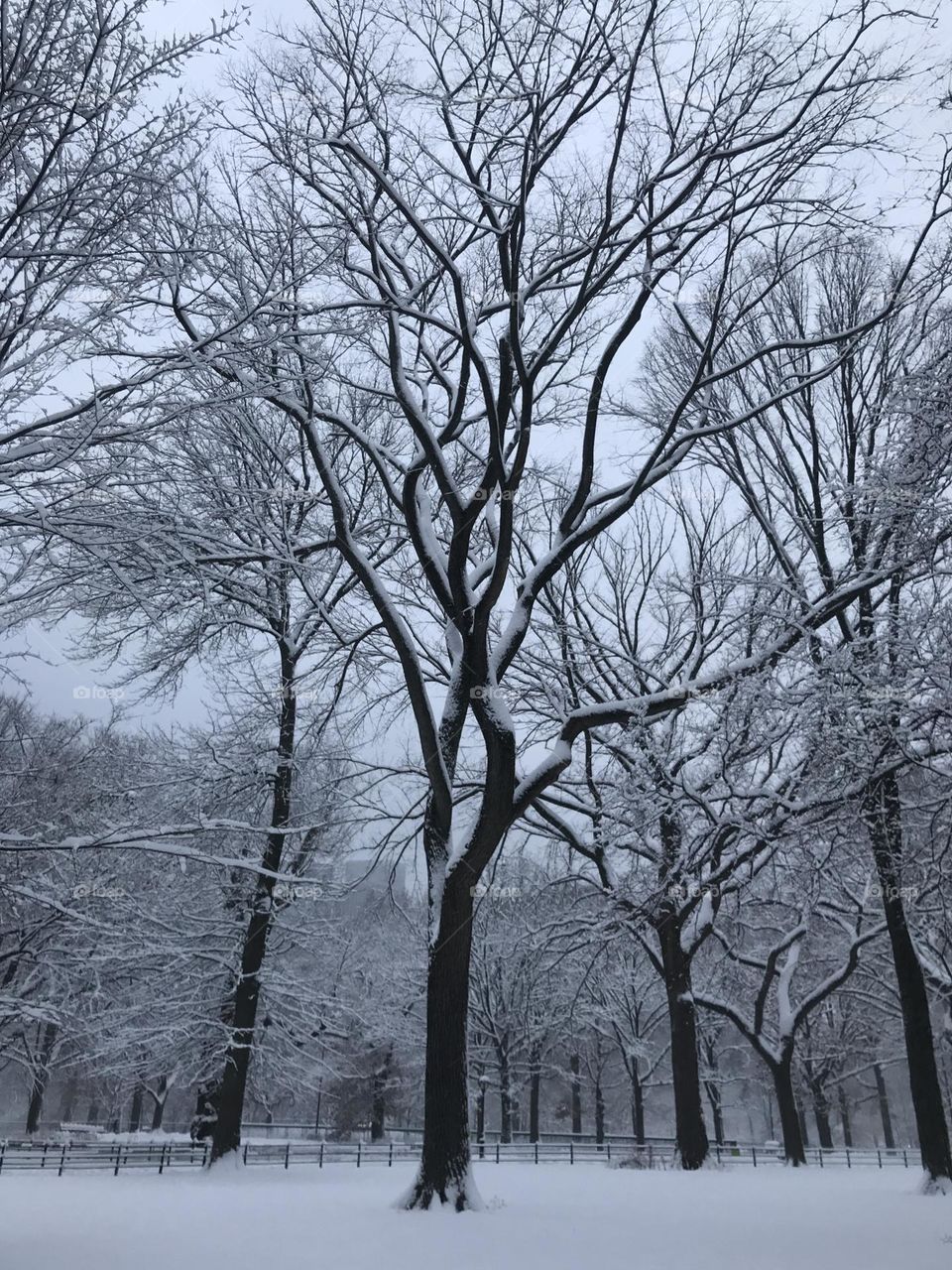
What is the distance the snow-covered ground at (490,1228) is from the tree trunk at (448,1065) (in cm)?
52

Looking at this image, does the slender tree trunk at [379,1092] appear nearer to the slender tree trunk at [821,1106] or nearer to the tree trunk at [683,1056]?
the slender tree trunk at [821,1106]

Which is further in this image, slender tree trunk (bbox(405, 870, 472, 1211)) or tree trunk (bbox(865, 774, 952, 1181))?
tree trunk (bbox(865, 774, 952, 1181))

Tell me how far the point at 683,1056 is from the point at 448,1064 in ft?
29.5

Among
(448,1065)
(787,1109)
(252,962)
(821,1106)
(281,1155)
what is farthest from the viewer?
(821,1106)

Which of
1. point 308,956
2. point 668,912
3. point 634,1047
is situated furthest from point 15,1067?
point 668,912

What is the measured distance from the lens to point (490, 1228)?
8.20 m

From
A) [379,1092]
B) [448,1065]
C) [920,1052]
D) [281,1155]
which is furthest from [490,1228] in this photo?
[379,1092]

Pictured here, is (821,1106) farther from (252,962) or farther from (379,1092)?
(252,962)

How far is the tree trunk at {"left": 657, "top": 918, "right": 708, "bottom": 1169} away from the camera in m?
16.5

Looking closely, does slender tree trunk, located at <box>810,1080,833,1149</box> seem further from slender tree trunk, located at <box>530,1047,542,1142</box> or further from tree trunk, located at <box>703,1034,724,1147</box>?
slender tree trunk, located at <box>530,1047,542,1142</box>

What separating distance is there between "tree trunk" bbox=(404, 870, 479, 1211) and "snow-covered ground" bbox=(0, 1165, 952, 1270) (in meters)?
0.52

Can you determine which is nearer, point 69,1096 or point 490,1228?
point 490,1228

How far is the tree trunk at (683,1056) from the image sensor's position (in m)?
16.5

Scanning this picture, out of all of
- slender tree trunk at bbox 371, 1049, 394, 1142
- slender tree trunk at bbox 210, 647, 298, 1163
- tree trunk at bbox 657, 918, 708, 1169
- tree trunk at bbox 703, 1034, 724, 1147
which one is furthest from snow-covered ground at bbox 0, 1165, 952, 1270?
tree trunk at bbox 703, 1034, 724, 1147
